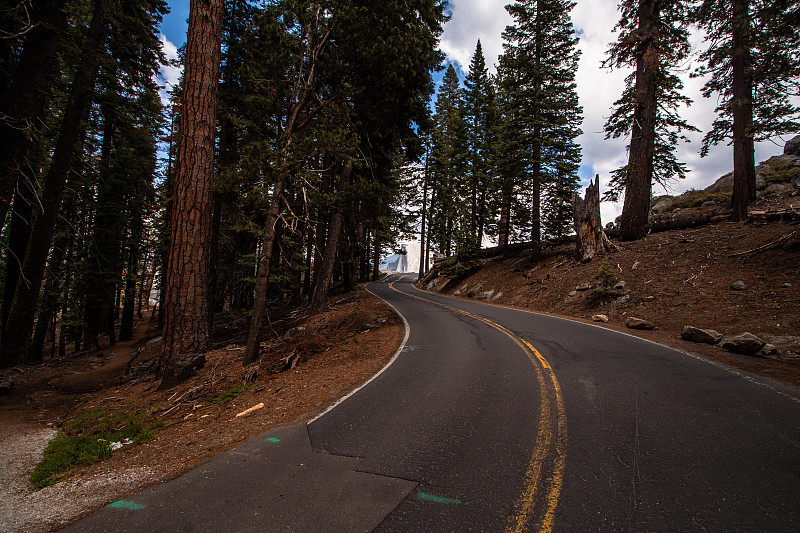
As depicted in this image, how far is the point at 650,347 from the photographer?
7625mm

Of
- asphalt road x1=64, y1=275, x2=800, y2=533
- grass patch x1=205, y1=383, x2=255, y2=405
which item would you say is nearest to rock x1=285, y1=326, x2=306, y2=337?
grass patch x1=205, y1=383, x2=255, y2=405

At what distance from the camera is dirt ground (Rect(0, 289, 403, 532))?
332 centimetres

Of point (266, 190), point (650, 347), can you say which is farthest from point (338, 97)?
point (650, 347)

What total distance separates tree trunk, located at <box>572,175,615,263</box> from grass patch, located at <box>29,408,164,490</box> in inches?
751

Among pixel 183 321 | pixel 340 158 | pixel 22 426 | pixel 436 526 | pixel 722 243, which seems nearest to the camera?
pixel 436 526

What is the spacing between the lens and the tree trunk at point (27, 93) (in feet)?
23.2

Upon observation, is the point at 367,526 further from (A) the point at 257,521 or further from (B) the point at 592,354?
(B) the point at 592,354

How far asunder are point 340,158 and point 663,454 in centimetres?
919

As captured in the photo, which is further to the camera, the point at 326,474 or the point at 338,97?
the point at 338,97

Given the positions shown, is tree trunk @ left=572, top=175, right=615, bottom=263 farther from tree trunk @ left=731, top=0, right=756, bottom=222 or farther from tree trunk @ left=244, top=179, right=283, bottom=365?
tree trunk @ left=244, top=179, right=283, bottom=365

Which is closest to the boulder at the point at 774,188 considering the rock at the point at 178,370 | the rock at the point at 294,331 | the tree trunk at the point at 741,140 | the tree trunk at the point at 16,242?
the tree trunk at the point at 741,140

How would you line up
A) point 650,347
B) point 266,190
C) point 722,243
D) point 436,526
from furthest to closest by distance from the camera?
1. point 722,243
2. point 266,190
3. point 650,347
4. point 436,526

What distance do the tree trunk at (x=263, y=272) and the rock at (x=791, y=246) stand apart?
16.8m

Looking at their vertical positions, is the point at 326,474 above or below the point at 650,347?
below
